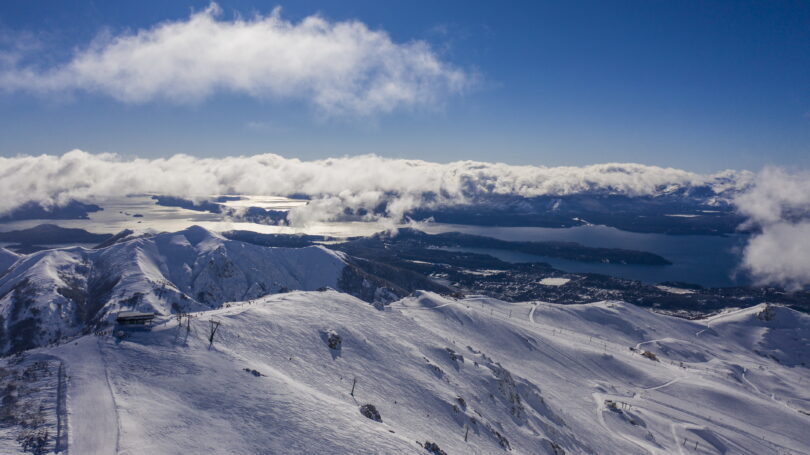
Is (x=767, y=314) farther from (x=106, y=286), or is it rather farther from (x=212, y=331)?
(x=106, y=286)

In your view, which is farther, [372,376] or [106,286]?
[106,286]

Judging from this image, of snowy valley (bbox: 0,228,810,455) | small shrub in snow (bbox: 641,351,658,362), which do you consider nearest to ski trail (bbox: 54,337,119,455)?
snowy valley (bbox: 0,228,810,455)

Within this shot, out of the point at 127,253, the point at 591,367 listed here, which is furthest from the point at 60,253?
the point at 591,367

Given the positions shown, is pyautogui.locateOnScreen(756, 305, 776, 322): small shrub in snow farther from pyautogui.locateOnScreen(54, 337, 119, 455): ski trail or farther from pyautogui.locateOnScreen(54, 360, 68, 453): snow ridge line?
pyautogui.locateOnScreen(54, 360, 68, 453): snow ridge line

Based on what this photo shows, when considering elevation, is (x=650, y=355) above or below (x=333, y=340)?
below

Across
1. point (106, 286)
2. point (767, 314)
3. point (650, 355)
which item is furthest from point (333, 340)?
point (767, 314)

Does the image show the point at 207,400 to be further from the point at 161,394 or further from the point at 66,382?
the point at 66,382
